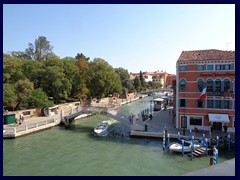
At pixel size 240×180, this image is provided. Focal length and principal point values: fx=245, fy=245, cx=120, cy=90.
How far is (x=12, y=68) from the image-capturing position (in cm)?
2861

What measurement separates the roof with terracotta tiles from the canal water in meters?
7.22

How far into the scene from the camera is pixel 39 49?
158 ft

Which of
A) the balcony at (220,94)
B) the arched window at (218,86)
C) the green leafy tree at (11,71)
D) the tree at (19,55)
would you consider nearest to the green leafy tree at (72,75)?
the green leafy tree at (11,71)

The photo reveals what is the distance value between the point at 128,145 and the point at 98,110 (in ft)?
21.8

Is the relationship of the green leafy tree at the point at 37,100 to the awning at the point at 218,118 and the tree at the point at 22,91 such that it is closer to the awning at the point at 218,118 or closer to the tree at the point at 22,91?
the tree at the point at 22,91

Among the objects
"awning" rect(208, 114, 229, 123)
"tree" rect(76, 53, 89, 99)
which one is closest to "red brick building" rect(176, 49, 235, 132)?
"awning" rect(208, 114, 229, 123)

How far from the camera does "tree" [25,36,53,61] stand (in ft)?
157

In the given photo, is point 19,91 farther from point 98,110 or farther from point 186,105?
point 186,105

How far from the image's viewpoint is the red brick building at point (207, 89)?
61.2ft

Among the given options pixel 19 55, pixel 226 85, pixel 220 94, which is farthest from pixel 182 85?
pixel 19 55

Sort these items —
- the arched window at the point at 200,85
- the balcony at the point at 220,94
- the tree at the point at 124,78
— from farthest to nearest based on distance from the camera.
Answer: the tree at the point at 124,78
the arched window at the point at 200,85
the balcony at the point at 220,94

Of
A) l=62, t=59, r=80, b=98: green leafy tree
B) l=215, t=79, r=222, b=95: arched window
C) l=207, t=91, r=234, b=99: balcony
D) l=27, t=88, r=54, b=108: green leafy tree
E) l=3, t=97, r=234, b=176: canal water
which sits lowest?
l=3, t=97, r=234, b=176: canal water

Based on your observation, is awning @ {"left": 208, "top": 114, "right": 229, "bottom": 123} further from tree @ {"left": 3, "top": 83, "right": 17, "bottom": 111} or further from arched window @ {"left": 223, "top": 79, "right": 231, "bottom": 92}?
tree @ {"left": 3, "top": 83, "right": 17, "bottom": 111}
